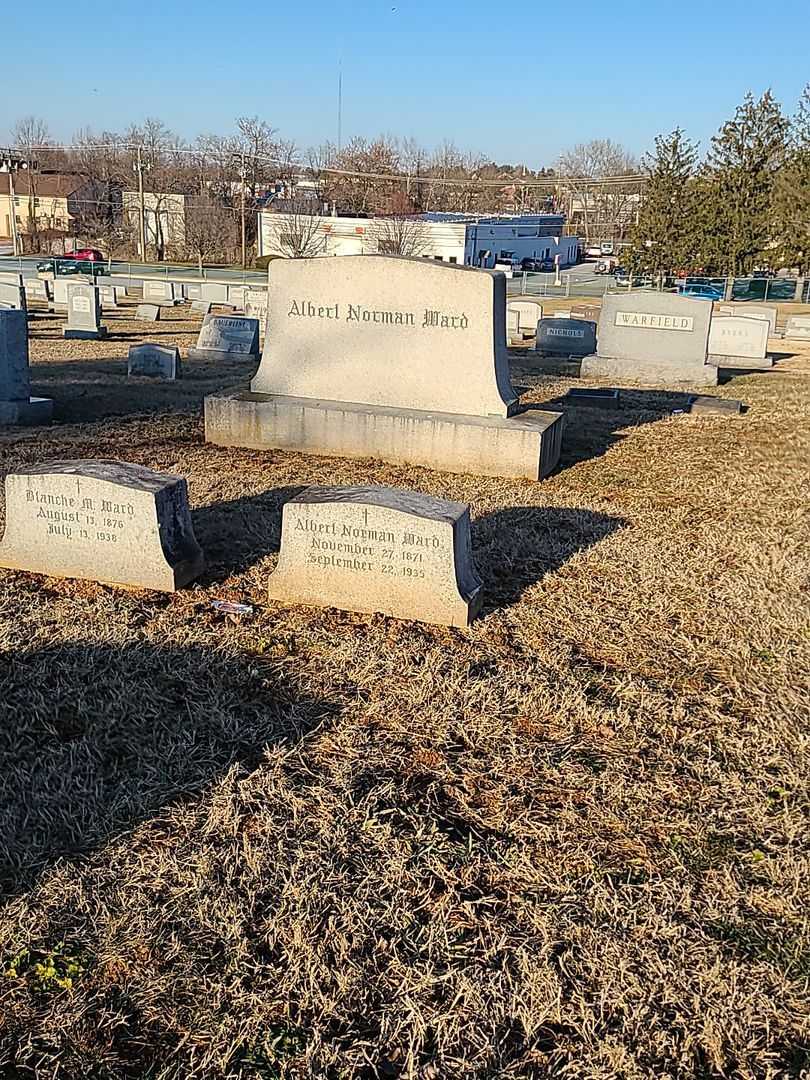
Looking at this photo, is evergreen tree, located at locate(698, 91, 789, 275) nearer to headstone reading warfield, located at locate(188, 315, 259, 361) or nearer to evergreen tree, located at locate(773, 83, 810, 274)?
evergreen tree, located at locate(773, 83, 810, 274)

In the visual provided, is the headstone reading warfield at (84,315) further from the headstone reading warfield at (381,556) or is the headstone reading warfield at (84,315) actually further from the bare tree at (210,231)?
the bare tree at (210,231)

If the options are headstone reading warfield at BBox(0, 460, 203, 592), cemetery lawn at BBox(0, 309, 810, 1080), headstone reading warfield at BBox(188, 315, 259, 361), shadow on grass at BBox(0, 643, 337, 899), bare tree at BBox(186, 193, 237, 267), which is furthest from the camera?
bare tree at BBox(186, 193, 237, 267)

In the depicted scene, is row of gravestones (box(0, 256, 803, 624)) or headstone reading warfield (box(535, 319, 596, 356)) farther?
headstone reading warfield (box(535, 319, 596, 356))

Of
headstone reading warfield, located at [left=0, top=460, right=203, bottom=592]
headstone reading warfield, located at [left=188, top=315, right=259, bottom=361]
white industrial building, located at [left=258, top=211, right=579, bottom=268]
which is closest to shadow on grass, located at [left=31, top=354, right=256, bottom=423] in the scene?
headstone reading warfield, located at [left=188, top=315, right=259, bottom=361]

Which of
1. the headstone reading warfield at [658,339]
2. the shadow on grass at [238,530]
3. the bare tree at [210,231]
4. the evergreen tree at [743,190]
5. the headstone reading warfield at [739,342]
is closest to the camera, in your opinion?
the shadow on grass at [238,530]

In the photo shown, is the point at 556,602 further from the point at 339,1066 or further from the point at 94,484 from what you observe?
the point at 339,1066

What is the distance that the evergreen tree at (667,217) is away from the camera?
39.5m

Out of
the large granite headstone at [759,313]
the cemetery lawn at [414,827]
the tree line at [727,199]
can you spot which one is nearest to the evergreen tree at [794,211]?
the tree line at [727,199]

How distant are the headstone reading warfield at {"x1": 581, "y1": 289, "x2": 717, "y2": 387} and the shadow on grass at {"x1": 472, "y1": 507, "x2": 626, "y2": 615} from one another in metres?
8.32

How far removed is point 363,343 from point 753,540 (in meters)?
4.14

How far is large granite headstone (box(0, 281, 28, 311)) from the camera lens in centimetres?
1828

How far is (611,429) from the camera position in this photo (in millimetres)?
10484

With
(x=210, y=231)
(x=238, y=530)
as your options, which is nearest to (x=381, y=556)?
(x=238, y=530)

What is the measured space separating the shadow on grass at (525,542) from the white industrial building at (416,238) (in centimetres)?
3141
